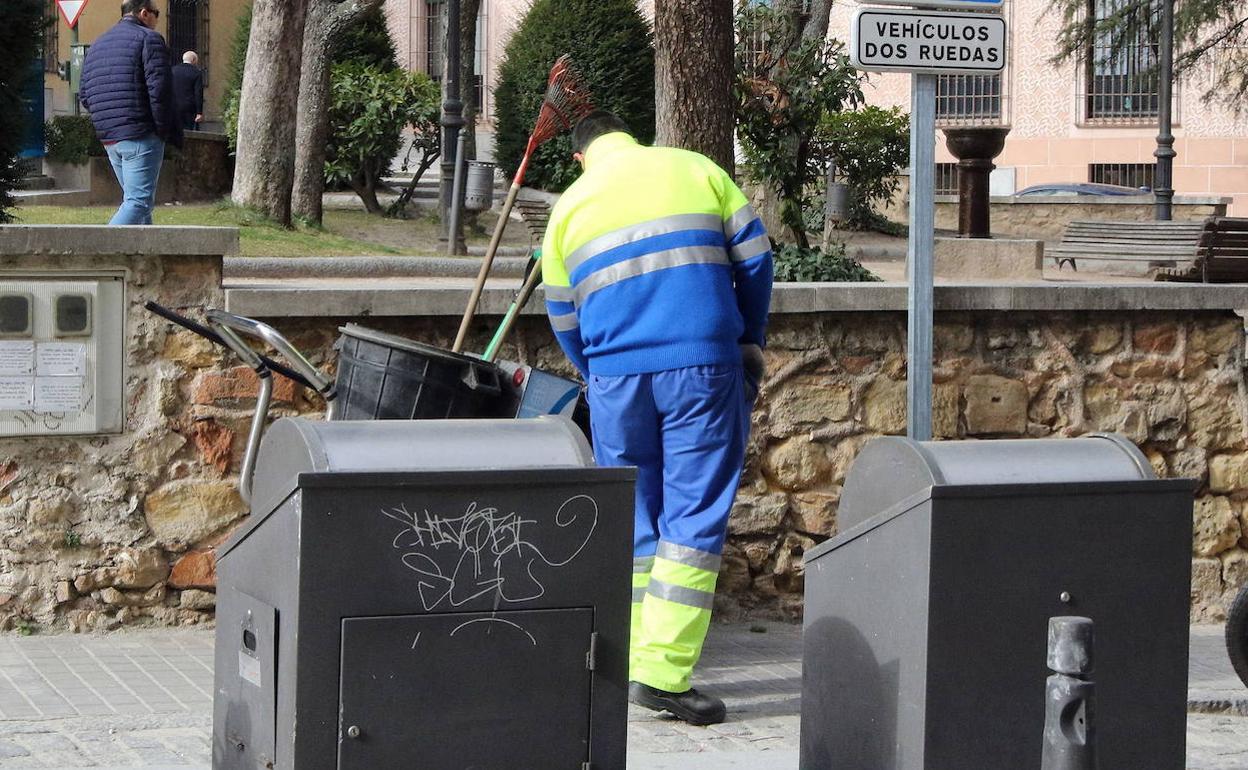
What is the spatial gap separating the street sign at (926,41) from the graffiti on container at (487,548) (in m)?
2.55

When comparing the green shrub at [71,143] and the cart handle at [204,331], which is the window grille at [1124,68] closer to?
the green shrub at [71,143]

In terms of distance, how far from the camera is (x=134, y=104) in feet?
33.5

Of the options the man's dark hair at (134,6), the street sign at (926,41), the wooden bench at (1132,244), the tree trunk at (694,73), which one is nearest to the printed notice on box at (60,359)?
the street sign at (926,41)

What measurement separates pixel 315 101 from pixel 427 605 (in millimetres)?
13301

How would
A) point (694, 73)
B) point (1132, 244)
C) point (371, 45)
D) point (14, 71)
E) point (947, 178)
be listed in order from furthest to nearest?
point (947, 178) < point (371, 45) < point (1132, 244) < point (694, 73) < point (14, 71)

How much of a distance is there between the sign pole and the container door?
2.44 m

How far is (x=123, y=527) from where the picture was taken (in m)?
6.37

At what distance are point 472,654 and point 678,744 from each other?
1.84m

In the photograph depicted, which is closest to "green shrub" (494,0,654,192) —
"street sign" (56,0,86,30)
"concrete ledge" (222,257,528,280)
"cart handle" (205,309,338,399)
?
"street sign" (56,0,86,30)

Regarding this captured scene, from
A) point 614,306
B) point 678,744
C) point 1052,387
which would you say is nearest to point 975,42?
point 614,306

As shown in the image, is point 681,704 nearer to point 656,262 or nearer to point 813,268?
point 656,262

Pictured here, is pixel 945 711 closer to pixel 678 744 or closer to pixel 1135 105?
pixel 678 744

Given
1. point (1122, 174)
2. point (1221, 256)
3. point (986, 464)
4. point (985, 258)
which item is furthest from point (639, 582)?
point (1122, 174)

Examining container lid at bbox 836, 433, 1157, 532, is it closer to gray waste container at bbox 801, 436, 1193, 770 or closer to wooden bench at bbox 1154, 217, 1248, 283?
gray waste container at bbox 801, 436, 1193, 770
